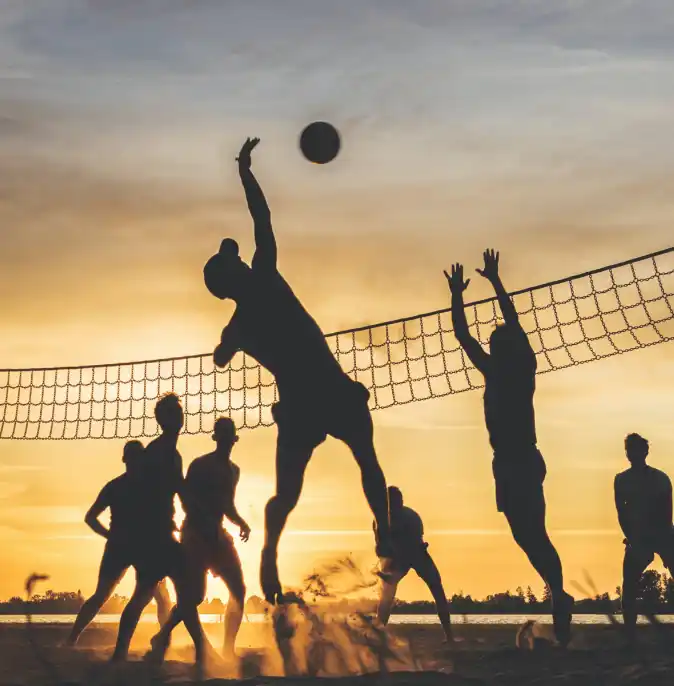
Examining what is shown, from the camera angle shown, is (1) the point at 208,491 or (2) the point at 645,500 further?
(2) the point at 645,500

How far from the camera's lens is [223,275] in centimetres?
646

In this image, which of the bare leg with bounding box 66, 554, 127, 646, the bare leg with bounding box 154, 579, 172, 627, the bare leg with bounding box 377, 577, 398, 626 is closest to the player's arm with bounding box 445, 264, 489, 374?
the bare leg with bounding box 66, 554, 127, 646

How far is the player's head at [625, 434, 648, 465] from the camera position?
820 centimetres

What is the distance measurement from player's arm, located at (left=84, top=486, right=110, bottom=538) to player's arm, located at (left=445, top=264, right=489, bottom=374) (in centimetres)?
252

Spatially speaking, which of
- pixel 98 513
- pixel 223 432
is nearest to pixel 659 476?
pixel 223 432

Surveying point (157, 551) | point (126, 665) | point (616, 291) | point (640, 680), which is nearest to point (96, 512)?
point (157, 551)

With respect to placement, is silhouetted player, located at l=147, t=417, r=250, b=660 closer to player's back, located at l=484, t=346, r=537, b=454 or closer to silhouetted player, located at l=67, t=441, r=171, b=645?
silhouetted player, located at l=67, t=441, r=171, b=645

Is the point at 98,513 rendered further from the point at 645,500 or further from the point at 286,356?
the point at 645,500

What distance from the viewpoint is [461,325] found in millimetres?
7500

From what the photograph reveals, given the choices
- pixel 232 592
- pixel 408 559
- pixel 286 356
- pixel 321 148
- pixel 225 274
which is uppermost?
pixel 321 148

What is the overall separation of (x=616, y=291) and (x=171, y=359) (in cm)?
584

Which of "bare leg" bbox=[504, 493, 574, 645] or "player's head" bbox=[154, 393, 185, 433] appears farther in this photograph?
"bare leg" bbox=[504, 493, 574, 645]

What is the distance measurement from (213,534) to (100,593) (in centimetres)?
126

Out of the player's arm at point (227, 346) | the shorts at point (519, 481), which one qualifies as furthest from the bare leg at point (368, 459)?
the shorts at point (519, 481)
